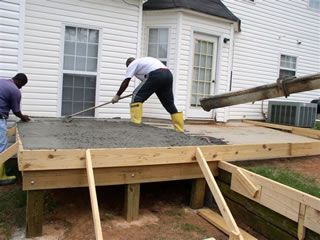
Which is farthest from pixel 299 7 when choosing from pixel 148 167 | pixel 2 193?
pixel 2 193

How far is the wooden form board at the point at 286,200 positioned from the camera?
346cm

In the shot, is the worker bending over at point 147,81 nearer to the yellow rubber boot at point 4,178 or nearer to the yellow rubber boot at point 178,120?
the yellow rubber boot at point 178,120

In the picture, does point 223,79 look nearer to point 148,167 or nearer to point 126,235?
point 148,167

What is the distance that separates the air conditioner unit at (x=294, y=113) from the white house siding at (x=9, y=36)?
314 inches

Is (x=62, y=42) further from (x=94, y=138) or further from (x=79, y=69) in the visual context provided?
(x=94, y=138)

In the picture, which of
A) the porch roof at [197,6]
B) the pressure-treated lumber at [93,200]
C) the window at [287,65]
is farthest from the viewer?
the window at [287,65]

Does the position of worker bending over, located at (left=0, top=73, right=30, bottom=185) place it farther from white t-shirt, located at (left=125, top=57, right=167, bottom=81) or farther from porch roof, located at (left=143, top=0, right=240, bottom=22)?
porch roof, located at (left=143, top=0, right=240, bottom=22)

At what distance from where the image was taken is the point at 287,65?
13195 millimetres

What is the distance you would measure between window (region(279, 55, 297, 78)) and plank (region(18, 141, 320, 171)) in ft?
25.9

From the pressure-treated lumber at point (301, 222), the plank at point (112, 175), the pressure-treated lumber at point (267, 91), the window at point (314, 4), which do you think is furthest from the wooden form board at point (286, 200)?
the window at point (314, 4)

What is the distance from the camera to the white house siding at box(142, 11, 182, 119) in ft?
30.7

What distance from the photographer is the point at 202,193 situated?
4.98 m

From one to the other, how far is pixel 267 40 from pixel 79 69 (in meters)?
7.19

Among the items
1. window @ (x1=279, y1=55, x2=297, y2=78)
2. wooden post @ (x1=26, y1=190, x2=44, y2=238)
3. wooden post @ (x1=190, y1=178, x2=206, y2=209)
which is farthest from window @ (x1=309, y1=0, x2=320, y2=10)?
wooden post @ (x1=26, y1=190, x2=44, y2=238)
